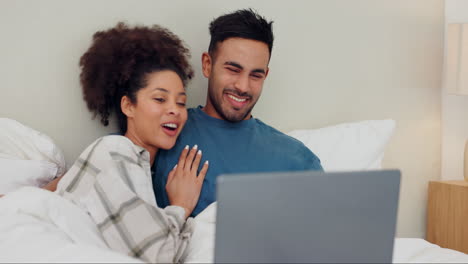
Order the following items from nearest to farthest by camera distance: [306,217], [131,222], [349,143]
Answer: [306,217], [131,222], [349,143]

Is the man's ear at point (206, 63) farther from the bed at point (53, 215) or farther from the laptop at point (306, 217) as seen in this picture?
the laptop at point (306, 217)

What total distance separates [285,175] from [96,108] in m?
0.91

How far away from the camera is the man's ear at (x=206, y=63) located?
5.67ft

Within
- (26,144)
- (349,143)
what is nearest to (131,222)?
(26,144)

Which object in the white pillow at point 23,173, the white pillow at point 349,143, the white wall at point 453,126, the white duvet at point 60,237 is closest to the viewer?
the white duvet at point 60,237

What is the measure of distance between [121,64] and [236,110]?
38 cm

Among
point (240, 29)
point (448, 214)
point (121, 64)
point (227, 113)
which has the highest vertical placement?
point (240, 29)

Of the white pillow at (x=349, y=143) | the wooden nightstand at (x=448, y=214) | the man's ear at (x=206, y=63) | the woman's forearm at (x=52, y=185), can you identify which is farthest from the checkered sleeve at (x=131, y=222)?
the wooden nightstand at (x=448, y=214)

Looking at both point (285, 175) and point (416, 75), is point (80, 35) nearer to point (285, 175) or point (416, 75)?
point (285, 175)

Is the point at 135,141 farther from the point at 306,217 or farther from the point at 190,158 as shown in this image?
the point at 306,217

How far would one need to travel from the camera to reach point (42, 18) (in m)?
1.56

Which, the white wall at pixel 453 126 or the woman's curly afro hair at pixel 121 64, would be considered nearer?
the woman's curly afro hair at pixel 121 64

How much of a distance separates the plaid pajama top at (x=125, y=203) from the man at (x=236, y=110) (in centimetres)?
31

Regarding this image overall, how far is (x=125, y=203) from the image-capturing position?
1.19 meters
